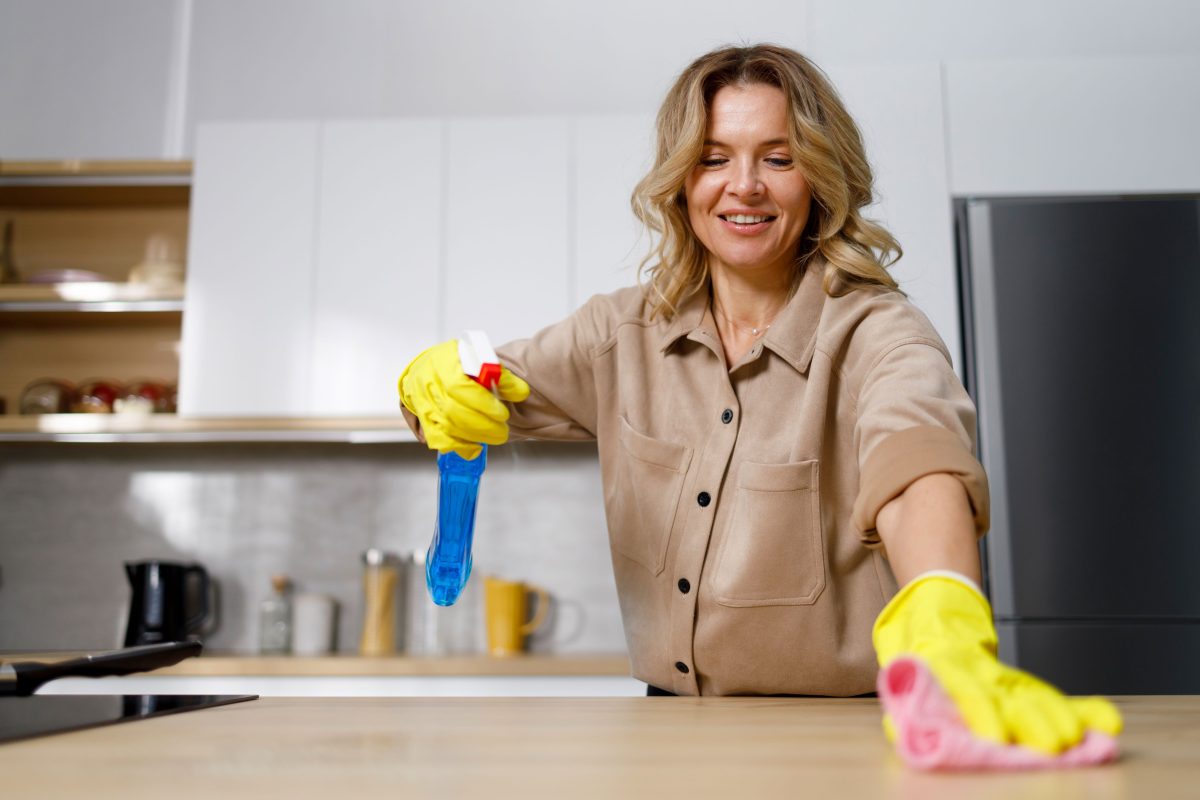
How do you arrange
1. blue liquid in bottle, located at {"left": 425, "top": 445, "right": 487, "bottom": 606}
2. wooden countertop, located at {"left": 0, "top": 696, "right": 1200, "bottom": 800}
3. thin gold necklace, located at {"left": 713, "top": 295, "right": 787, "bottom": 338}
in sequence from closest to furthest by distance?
wooden countertop, located at {"left": 0, "top": 696, "right": 1200, "bottom": 800} → blue liquid in bottle, located at {"left": 425, "top": 445, "right": 487, "bottom": 606} → thin gold necklace, located at {"left": 713, "top": 295, "right": 787, "bottom": 338}

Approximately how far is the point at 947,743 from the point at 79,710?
651 mm

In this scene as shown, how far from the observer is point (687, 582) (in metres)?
1.17

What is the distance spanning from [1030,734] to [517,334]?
2.00 m

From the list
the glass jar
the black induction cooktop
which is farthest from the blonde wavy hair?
the glass jar

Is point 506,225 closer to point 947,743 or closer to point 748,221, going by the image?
point 748,221

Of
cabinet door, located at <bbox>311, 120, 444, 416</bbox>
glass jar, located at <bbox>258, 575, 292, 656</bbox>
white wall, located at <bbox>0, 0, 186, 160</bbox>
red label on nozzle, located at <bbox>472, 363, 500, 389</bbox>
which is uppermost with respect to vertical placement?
white wall, located at <bbox>0, 0, 186, 160</bbox>

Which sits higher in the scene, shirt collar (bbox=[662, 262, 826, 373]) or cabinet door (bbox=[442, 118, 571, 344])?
cabinet door (bbox=[442, 118, 571, 344])

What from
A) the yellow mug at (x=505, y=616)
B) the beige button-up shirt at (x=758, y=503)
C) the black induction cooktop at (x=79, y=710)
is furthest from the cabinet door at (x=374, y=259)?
the black induction cooktop at (x=79, y=710)

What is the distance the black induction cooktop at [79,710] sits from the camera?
702 millimetres

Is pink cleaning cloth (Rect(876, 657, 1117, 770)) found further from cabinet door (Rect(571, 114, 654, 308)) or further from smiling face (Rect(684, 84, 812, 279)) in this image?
cabinet door (Rect(571, 114, 654, 308))

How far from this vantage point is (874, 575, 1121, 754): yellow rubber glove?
522mm

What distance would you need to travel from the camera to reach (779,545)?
1.14 m

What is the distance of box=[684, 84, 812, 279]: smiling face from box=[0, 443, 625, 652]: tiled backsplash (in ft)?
5.16

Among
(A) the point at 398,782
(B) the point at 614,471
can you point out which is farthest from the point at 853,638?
(A) the point at 398,782
